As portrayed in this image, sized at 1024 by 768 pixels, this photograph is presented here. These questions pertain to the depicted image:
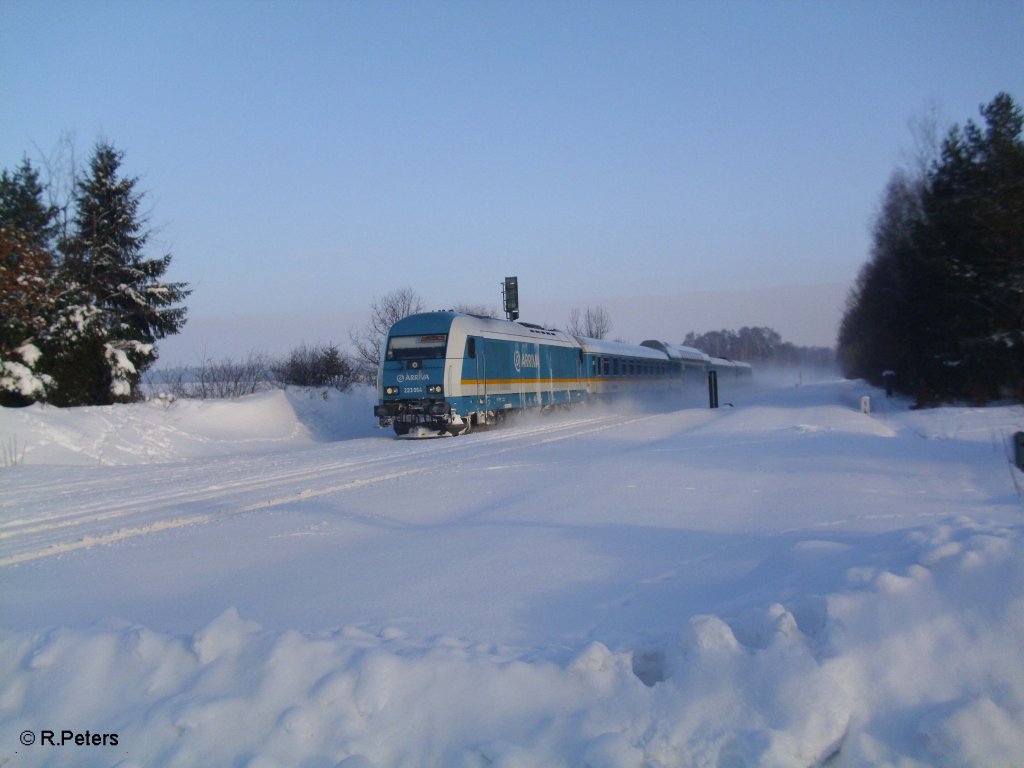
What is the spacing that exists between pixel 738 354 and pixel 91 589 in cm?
17180

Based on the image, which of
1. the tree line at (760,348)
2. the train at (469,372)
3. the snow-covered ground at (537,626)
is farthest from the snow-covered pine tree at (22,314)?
the tree line at (760,348)

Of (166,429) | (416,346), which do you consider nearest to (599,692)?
(416,346)

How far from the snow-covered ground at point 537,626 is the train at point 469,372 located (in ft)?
36.1

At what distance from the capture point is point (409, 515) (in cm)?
895

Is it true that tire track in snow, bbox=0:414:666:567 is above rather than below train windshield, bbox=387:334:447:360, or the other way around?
below

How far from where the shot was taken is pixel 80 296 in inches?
1025

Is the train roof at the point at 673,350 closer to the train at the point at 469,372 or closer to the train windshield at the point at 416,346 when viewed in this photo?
the train at the point at 469,372

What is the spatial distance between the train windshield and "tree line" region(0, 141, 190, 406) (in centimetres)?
889

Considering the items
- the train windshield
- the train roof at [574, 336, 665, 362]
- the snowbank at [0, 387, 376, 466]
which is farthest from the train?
the snowbank at [0, 387, 376, 466]

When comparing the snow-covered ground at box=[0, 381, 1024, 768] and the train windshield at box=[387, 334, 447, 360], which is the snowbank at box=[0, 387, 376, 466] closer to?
the train windshield at box=[387, 334, 447, 360]

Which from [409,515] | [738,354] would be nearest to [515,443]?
[409,515]

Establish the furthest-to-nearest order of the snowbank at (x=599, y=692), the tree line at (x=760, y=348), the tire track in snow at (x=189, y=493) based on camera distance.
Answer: the tree line at (x=760, y=348) → the tire track in snow at (x=189, y=493) → the snowbank at (x=599, y=692)

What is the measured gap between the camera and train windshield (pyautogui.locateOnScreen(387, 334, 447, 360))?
21.6 meters

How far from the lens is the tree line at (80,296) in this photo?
20828mm
